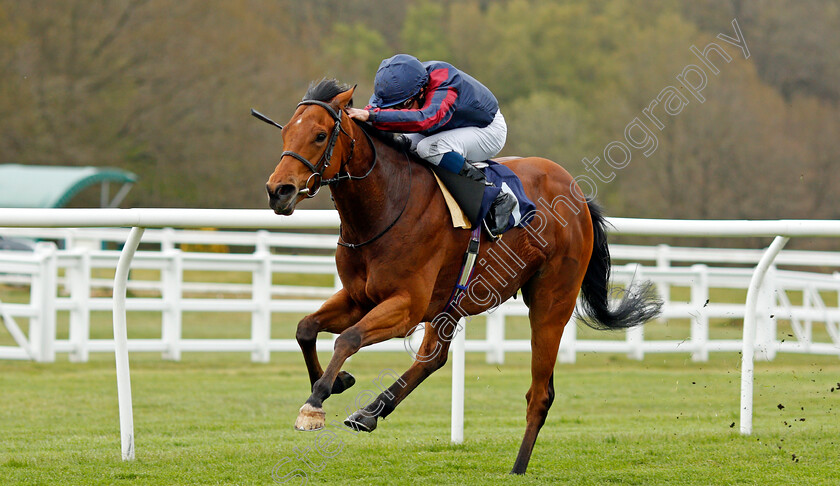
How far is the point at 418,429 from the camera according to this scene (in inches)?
241

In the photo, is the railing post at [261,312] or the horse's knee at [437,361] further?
the railing post at [261,312]

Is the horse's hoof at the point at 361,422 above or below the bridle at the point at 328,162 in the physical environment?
below

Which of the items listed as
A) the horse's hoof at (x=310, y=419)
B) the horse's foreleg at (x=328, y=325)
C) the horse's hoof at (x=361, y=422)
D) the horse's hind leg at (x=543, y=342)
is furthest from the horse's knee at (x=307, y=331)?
the horse's hind leg at (x=543, y=342)

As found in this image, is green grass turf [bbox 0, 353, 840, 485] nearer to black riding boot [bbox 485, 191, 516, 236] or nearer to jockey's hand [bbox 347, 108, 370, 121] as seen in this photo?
black riding boot [bbox 485, 191, 516, 236]

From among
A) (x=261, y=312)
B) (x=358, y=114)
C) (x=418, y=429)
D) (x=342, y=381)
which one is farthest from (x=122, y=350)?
(x=261, y=312)

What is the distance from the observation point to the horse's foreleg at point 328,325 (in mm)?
4016

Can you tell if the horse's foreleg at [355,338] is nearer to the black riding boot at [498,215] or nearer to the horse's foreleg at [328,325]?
the horse's foreleg at [328,325]

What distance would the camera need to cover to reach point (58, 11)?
85.8 feet

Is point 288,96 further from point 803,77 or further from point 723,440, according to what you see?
point 723,440

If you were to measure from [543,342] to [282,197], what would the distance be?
1.85 metres

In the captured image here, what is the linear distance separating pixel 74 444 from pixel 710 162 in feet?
79.4

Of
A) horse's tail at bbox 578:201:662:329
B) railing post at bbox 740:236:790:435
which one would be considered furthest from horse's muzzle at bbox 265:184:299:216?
railing post at bbox 740:236:790:435

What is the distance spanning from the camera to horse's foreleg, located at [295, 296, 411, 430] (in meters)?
3.49

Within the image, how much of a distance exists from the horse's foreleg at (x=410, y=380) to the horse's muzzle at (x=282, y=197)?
1.12 metres
